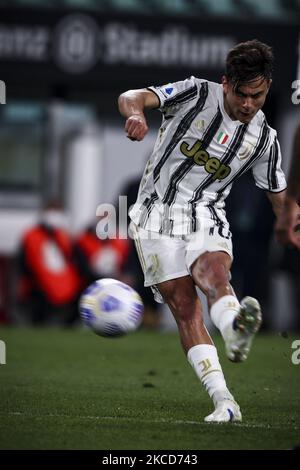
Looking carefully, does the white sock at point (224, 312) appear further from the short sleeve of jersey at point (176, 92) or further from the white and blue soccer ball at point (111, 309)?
the short sleeve of jersey at point (176, 92)

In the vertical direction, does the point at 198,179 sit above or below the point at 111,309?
above

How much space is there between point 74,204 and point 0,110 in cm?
193

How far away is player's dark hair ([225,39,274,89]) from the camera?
6184 millimetres

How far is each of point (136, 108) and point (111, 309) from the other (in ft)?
4.16

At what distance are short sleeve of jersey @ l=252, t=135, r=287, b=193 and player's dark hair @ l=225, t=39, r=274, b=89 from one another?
602 millimetres

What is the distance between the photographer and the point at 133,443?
5410mm

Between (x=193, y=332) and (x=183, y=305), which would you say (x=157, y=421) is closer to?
(x=193, y=332)

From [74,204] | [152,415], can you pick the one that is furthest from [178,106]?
[74,204]

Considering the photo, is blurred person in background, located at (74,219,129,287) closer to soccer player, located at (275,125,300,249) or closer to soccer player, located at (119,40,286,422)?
soccer player, located at (119,40,286,422)

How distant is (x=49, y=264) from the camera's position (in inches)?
608

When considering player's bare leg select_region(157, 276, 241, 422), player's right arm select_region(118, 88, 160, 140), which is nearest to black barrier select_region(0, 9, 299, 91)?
player's right arm select_region(118, 88, 160, 140)

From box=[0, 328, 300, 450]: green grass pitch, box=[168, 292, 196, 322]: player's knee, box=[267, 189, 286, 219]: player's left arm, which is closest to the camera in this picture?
box=[0, 328, 300, 450]: green grass pitch

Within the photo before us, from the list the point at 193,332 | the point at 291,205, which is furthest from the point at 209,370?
the point at 291,205
